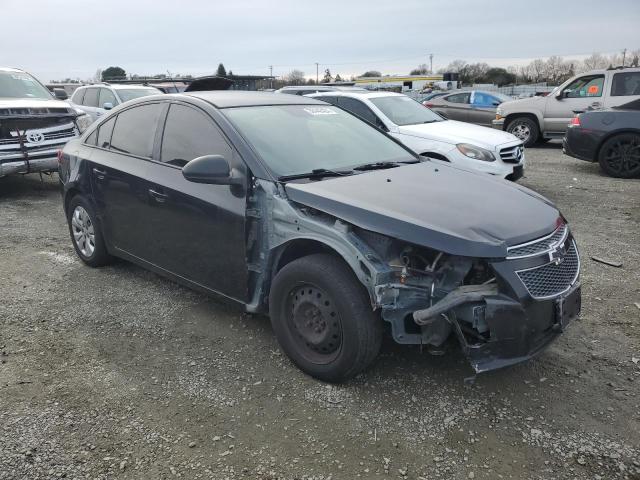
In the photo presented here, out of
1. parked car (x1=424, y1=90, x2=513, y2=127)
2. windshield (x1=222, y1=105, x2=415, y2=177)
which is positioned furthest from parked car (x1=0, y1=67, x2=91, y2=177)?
parked car (x1=424, y1=90, x2=513, y2=127)

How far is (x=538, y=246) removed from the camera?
297 centimetres

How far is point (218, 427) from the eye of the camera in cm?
287

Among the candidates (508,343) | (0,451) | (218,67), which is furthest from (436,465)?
(218,67)

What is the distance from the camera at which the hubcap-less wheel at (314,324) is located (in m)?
3.08

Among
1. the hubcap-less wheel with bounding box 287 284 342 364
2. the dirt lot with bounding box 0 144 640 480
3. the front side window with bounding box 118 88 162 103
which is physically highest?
the front side window with bounding box 118 88 162 103

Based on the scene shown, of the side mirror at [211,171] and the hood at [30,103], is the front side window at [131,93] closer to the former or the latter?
the hood at [30,103]

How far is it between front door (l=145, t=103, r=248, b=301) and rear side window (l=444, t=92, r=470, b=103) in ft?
50.6

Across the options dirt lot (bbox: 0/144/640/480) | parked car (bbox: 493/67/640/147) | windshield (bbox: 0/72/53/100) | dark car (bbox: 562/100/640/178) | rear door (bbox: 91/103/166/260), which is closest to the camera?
dirt lot (bbox: 0/144/640/480)

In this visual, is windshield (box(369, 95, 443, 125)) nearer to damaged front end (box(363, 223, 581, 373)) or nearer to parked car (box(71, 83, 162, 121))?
damaged front end (box(363, 223, 581, 373))

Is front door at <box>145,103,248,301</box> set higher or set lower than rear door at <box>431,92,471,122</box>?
lower

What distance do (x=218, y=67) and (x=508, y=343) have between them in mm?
39357

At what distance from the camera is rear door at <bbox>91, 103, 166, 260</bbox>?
4.26 m

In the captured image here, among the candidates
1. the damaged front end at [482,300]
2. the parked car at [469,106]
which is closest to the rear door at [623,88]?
the parked car at [469,106]

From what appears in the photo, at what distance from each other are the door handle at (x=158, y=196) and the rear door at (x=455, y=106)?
45.8 feet
